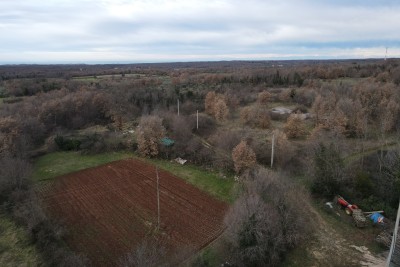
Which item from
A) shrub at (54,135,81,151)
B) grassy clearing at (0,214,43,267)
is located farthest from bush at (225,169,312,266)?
shrub at (54,135,81,151)

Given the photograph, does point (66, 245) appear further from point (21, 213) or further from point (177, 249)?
point (177, 249)

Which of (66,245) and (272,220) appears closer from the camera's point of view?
(272,220)

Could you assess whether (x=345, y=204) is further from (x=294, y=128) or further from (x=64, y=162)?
(x=64, y=162)

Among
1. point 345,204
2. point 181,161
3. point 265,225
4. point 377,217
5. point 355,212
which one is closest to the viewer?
point 265,225

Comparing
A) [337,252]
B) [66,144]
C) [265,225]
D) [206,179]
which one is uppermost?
[265,225]

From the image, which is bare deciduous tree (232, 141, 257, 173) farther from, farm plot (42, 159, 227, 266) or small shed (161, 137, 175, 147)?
small shed (161, 137, 175, 147)

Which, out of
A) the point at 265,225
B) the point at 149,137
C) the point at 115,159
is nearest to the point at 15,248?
the point at 265,225

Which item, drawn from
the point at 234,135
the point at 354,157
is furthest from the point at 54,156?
the point at 354,157

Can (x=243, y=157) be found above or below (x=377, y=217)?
above
